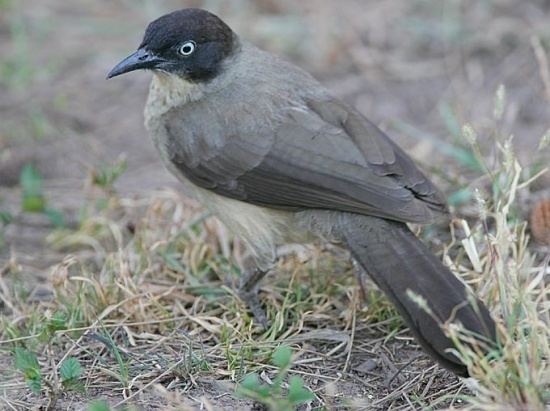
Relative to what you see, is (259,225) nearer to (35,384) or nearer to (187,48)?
(187,48)

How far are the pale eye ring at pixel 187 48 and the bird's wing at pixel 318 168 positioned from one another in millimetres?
462

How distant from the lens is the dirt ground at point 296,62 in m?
6.80

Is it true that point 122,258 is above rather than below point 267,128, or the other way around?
below

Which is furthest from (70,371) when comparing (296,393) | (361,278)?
(361,278)

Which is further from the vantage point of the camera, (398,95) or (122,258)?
(398,95)

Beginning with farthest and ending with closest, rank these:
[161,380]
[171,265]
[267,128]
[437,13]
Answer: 1. [437,13]
2. [171,265]
3. [267,128]
4. [161,380]

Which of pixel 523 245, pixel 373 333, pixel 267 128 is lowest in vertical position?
pixel 373 333

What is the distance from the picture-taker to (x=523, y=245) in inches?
190

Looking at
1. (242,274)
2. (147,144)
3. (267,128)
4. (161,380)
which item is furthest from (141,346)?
(147,144)

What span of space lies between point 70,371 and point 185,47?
194cm

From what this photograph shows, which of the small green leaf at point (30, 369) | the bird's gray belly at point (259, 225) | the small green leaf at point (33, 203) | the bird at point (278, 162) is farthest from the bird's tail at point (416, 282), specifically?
the small green leaf at point (33, 203)

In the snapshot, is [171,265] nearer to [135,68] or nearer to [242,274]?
[242,274]

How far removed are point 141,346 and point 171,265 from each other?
758 mm

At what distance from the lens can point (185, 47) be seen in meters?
5.44
